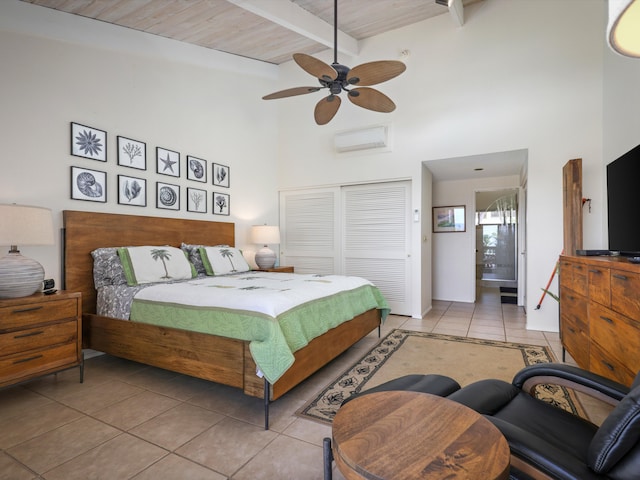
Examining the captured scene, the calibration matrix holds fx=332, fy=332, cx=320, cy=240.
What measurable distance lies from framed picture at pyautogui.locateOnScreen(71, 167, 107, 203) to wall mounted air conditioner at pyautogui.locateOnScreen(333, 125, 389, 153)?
308 cm

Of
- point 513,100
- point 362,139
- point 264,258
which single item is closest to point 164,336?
point 264,258

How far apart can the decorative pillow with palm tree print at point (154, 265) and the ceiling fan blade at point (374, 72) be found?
7.81ft

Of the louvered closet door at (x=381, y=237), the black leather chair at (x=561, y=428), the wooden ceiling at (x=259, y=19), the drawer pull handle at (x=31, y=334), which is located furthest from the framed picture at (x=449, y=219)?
the drawer pull handle at (x=31, y=334)

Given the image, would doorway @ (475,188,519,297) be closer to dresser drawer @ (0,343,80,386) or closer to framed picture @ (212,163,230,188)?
framed picture @ (212,163,230,188)

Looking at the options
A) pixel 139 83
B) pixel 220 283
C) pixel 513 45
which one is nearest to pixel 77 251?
pixel 220 283

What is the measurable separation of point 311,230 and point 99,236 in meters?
3.06

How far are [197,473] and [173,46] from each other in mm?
4375

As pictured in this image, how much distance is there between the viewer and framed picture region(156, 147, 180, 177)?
384 centimetres

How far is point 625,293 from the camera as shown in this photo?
5.60ft

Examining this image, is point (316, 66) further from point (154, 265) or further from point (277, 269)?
point (277, 269)

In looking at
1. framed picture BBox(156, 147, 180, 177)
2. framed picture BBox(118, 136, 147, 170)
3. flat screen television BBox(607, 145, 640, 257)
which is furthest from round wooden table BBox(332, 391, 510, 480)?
framed picture BBox(156, 147, 180, 177)

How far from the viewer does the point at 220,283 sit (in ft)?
9.77

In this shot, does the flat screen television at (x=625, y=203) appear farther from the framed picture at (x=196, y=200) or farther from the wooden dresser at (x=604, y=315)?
the framed picture at (x=196, y=200)

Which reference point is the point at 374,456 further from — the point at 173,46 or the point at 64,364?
the point at 173,46
